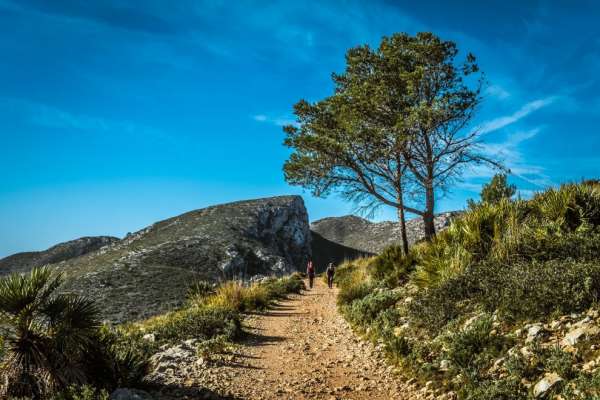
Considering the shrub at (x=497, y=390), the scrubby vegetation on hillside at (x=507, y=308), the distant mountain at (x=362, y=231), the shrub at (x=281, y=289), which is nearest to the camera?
the shrub at (x=497, y=390)

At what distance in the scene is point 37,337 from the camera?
16.7 feet

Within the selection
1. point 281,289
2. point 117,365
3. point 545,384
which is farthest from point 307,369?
point 281,289

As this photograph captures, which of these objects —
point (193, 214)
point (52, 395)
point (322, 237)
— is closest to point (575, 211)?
point (52, 395)

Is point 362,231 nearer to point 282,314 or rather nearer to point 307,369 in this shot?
point 282,314

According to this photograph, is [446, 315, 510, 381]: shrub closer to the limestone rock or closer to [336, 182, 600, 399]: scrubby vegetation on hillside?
[336, 182, 600, 399]: scrubby vegetation on hillside

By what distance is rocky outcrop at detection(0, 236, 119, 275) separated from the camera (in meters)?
74.9

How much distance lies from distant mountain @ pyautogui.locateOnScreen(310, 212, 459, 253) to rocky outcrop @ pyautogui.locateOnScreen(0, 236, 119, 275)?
55736mm

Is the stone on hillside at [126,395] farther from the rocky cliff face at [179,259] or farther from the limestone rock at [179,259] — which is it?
the limestone rock at [179,259]

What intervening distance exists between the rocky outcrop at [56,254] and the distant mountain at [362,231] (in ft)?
183

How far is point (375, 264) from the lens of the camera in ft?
56.1

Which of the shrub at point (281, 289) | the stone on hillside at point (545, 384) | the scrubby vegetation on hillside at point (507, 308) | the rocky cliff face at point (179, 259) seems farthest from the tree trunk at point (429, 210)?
the stone on hillside at point (545, 384)

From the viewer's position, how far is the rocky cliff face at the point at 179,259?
30.9 metres

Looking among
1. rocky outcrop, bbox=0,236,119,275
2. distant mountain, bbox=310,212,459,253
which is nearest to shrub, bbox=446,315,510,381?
distant mountain, bbox=310,212,459,253

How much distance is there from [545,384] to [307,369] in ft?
14.2
